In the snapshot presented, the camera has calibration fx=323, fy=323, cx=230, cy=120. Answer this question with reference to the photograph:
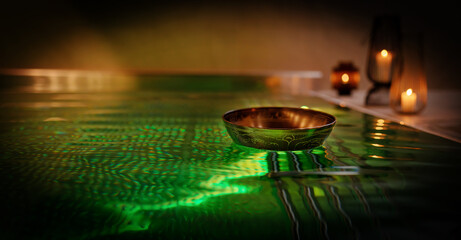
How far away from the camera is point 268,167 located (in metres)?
0.48

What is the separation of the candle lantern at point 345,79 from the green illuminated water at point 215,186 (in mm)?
1055

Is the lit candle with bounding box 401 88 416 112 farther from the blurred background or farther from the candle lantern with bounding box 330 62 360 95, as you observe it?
the blurred background

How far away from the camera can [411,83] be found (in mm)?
1250

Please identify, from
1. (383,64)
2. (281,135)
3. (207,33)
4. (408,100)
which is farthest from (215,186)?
(207,33)

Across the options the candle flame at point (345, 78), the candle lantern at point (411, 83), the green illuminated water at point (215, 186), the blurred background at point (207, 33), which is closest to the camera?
the green illuminated water at point (215, 186)

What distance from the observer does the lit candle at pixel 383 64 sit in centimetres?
152

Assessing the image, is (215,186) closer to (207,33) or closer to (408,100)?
(408,100)

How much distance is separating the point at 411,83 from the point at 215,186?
1.12 metres

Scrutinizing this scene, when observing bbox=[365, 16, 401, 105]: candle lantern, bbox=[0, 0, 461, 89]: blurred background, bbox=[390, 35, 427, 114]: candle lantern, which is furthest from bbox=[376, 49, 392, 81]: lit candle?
bbox=[0, 0, 461, 89]: blurred background

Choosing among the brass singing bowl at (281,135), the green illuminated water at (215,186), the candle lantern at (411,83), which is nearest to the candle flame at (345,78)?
the candle lantern at (411,83)

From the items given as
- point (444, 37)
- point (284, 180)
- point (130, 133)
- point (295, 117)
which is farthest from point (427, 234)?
point (444, 37)

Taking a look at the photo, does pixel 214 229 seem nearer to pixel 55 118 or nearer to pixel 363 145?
pixel 363 145

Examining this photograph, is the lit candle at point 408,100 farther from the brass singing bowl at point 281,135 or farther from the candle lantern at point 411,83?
the brass singing bowl at point 281,135

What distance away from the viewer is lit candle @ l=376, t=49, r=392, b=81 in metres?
1.52
